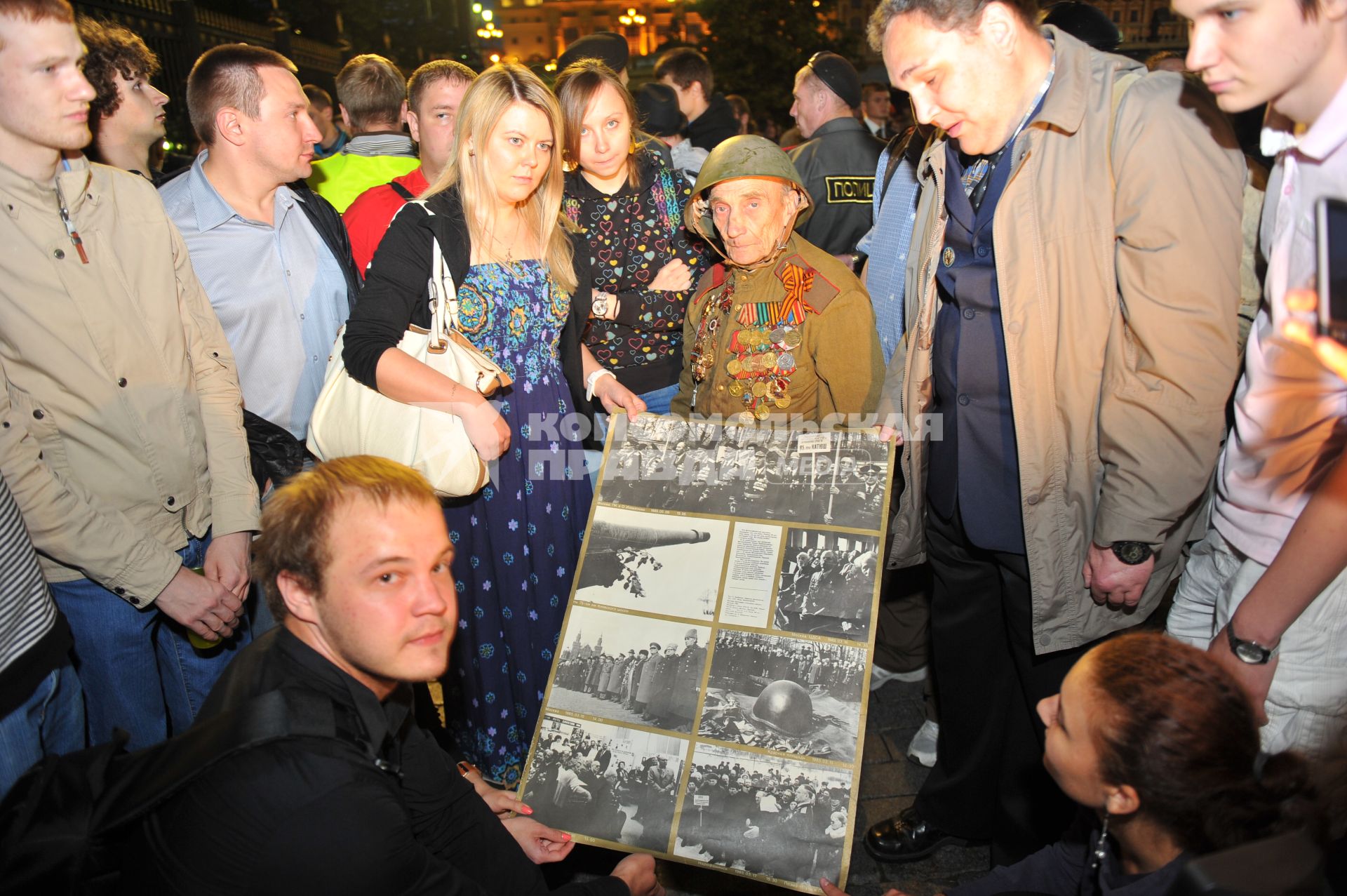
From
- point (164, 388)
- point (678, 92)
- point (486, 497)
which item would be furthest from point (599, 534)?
point (678, 92)

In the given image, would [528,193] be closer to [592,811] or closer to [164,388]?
[164,388]

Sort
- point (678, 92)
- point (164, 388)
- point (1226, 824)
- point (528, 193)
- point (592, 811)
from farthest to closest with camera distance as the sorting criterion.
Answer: point (678, 92) → point (528, 193) → point (164, 388) → point (592, 811) → point (1226, 824)

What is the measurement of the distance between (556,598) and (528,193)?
4.36ft

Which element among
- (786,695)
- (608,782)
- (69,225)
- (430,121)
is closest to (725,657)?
(786,695)

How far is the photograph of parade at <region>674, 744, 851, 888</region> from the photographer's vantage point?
1.98 meters

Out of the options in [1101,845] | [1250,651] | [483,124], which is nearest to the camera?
[1101,845]

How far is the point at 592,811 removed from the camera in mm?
2137

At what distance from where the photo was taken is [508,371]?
276 cm

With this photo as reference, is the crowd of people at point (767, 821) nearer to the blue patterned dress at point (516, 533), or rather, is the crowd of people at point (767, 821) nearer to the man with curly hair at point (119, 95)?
the blue patterned dress at point (516, 533)

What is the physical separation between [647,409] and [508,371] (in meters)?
0.67

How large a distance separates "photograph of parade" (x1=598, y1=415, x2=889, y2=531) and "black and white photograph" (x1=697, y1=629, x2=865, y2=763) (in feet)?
1.10

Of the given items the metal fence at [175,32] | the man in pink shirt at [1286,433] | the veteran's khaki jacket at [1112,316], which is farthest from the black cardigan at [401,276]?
the metal fence at [175,32]

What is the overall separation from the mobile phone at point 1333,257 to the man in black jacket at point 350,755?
1437 millimetres

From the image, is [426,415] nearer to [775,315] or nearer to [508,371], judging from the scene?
[508,371]
